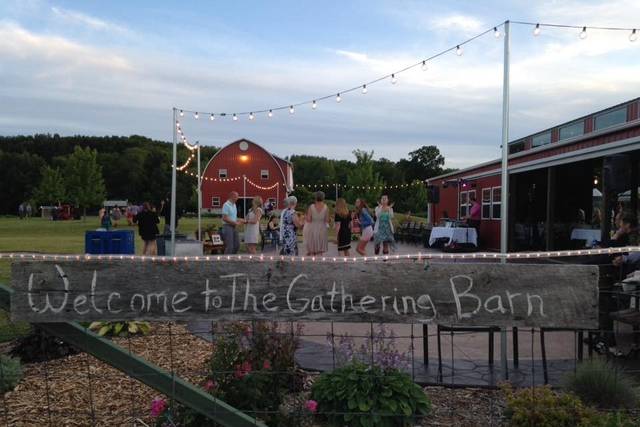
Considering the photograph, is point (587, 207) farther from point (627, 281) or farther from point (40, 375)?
point (40, 375)

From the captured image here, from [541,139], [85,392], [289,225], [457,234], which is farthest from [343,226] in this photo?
[541,139]

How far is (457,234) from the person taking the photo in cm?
1759

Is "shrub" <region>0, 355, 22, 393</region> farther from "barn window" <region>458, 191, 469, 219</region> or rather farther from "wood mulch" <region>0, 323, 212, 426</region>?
"barn window" <region>458, 191, 469, 219</region>

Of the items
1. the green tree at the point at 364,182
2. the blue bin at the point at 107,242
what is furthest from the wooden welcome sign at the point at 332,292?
the green tree at the point at 364,182

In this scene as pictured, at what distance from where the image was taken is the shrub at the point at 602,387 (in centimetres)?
354

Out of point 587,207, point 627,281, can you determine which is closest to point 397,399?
point 627,281

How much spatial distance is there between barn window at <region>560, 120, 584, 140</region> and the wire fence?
23.8 meters

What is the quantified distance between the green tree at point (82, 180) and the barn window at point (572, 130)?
4605cm

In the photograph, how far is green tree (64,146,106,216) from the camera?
2301 inches

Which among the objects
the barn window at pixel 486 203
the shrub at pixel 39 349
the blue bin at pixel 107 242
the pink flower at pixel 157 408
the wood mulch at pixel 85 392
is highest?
the barn window at pixel 486 203

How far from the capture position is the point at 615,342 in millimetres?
5227

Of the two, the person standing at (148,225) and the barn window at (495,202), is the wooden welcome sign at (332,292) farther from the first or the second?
the barn window at (495,202)

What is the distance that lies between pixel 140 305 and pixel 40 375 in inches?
106

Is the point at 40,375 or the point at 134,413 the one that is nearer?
the point at 134,413
